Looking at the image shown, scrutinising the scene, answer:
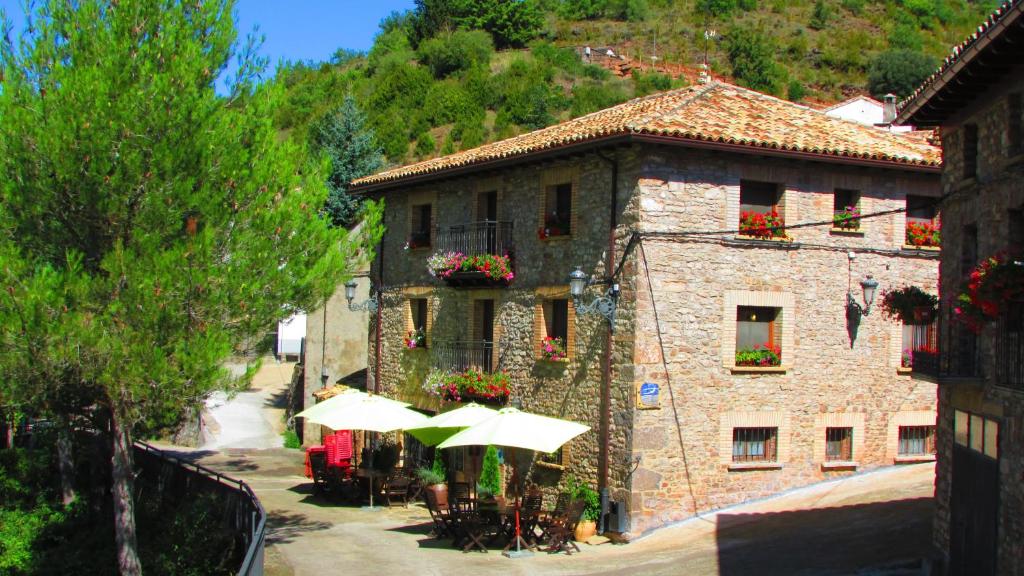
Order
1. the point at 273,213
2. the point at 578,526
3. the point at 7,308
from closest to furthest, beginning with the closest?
the point at 7,308 < the point at 273,213 < the point at 578,526

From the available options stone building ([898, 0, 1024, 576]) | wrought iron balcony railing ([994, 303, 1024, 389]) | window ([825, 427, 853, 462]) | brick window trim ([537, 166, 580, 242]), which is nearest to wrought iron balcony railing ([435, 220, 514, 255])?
brick window trim ([537, 166, 580, 242])

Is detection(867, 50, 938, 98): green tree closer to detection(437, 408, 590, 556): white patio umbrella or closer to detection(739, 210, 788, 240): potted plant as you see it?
detection(739, 210, 788, 240): potted plant

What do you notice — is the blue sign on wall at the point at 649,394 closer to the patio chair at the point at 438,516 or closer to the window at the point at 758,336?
the window at the point at 758,336

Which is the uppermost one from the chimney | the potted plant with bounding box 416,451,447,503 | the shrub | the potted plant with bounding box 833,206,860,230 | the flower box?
the shrub

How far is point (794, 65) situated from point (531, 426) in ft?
208

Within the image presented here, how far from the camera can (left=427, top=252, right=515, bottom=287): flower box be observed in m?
19.8

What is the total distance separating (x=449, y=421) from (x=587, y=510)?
2.77 m

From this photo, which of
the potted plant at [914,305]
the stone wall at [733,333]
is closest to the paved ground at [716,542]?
the stone wall at [733,333]

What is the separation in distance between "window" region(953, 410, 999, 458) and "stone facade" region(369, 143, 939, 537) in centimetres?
517

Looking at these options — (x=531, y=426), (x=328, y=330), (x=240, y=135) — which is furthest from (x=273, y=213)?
(x=328, y=330)

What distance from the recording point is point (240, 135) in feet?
46.5

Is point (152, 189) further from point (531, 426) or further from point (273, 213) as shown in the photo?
point (531, 426)

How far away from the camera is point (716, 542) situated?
15117 millimetres

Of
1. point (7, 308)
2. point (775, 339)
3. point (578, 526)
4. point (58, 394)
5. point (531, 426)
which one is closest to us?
point (7, 308)
